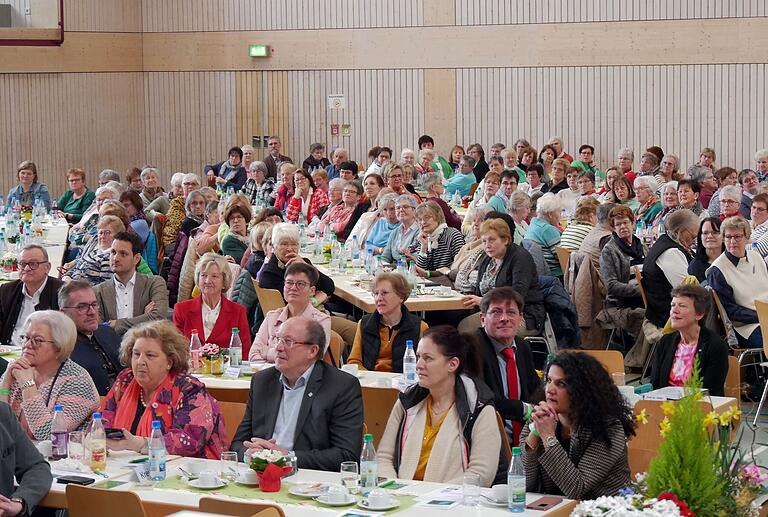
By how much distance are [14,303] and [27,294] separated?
4.2 inches

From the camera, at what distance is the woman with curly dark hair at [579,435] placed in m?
5.11

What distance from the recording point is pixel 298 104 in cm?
2141

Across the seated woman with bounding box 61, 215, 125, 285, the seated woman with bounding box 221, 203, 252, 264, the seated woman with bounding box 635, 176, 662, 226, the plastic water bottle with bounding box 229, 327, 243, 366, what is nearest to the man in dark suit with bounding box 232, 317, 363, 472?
the plastic water bottle with bounding box 229, 327, 243, 366

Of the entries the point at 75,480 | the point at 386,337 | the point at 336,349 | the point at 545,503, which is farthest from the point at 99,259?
the point at 545,503

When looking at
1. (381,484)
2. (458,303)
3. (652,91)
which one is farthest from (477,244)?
(652,91)

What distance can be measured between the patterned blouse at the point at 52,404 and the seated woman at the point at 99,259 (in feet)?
11.7

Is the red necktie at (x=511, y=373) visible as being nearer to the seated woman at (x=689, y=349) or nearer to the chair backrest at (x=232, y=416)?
the seated woman at (x=689, y=349)

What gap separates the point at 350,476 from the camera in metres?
5.29

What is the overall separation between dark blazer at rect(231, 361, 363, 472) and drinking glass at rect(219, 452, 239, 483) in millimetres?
258

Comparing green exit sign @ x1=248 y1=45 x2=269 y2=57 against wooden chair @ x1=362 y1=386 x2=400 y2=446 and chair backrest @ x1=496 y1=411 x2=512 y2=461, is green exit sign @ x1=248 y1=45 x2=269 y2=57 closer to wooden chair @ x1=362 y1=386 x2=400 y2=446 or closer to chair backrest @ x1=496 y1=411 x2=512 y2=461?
wooden chair @ x1=362 y1=386 x2=400 y2=446

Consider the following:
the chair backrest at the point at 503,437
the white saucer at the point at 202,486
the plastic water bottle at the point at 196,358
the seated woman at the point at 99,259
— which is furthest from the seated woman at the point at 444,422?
the seated woman at the point at 99,259

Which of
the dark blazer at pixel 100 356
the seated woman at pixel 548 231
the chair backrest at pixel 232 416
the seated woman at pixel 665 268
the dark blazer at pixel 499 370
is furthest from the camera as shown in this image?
the seated woman at pixel 548 231

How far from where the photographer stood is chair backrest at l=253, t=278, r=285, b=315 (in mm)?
9094

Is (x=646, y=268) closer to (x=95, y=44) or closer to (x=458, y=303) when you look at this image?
(x=458, y=303)
